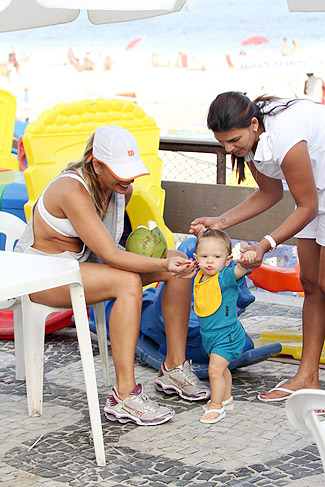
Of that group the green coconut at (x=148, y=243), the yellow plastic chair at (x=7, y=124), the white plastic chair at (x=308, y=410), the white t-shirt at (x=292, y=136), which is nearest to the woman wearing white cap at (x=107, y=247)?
the green coconut at (x=148, y=243)

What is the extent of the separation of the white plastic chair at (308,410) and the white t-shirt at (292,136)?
1.66 meters

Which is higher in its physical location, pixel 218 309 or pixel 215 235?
pixel 215 235

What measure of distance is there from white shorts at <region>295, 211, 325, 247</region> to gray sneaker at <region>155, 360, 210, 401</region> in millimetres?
804

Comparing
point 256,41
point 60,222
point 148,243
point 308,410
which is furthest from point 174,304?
point 256,41

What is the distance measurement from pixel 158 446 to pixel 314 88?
19.5 meters

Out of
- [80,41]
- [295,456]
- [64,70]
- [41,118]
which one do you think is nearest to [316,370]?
[295,456]

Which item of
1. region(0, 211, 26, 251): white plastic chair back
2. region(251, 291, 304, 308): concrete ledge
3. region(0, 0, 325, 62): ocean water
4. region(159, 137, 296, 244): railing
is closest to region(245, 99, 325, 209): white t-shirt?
region(0, 211, 26, 251): white plastic chair back

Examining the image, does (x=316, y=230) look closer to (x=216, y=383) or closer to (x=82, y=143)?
(x=216, y=383)

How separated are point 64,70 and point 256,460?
37.3 metres

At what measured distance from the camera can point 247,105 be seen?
3.01 metres

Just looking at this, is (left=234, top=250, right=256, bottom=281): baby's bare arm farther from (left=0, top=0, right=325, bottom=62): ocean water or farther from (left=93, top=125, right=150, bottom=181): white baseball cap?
(left=0, top=0, right=325, bottom=62): ocean water

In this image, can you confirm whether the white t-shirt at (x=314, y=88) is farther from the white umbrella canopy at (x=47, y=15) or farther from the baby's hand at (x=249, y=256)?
the baby's hand at (x=249, y=256)

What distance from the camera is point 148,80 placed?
120ft

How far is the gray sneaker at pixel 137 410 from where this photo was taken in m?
3.09
